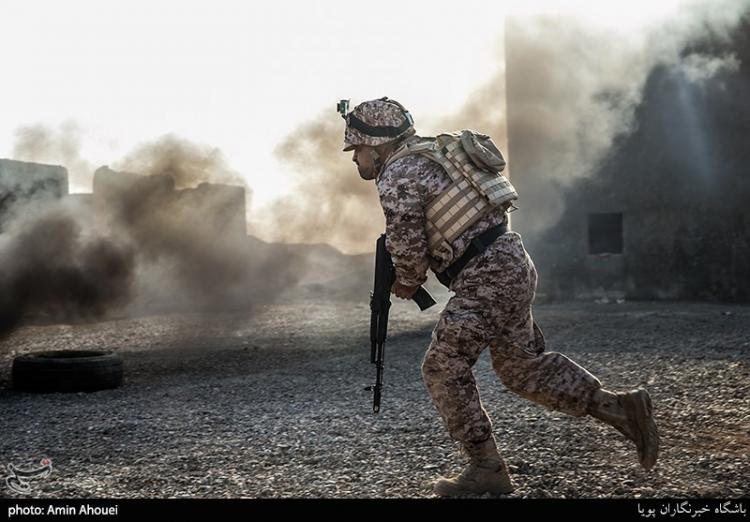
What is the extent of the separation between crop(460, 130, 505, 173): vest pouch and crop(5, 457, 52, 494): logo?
253cm

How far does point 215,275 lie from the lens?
17.4m

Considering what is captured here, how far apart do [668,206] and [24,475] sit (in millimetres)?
12059

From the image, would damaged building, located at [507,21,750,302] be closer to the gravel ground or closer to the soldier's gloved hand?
the gravel ground

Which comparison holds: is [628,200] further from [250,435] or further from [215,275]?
[250,435]

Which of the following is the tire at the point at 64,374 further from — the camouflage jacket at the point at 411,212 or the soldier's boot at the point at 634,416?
the soldier's boot at the point at 634,416

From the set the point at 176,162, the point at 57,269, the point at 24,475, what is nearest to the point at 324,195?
the point at 176,162

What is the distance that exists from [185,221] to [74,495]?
1287 centimetres

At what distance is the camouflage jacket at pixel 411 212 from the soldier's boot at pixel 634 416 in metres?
0.91

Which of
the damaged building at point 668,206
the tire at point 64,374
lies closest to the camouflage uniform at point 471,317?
the tire at point 64,374

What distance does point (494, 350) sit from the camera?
13.1 feet

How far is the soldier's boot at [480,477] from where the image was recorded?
147 inches

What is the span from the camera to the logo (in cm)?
407

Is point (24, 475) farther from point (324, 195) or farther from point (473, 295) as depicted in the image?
point (324, 195)
